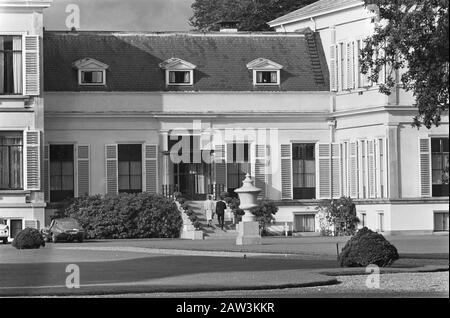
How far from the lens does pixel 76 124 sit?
6138 cm

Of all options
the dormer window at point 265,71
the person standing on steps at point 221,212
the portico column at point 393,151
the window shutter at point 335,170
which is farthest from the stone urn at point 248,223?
the dormer window at point 265,71

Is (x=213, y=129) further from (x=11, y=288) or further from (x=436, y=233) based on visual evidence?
(x=11, y=288)

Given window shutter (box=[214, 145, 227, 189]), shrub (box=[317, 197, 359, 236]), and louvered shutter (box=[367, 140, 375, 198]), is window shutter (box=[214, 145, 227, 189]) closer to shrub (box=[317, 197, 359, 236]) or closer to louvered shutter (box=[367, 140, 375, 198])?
shrub (box=[317, 197, 359, 236])

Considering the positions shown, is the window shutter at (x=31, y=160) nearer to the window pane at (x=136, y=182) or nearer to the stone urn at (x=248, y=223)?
the window pane at (x=136, y=182)

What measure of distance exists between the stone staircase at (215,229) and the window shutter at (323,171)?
16.9ft

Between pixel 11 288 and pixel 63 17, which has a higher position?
pixel 63 17

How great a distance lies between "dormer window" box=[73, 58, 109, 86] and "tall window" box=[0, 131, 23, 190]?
4.79 m

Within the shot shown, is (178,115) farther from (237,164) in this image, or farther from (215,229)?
(215,229)

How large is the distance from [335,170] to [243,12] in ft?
26.4

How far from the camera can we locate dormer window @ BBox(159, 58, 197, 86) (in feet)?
205

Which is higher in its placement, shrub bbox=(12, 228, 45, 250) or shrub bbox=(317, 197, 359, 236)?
shrub bbox=(317, 197, 359, 236)

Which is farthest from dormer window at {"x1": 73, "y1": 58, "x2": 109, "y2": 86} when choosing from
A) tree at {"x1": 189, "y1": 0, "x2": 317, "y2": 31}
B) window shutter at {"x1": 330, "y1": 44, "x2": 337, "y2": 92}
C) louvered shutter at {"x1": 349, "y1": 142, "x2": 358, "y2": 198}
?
louvered shutter at {"x1": 349, "y1": 142, "x2": 358, "y2": 198}
